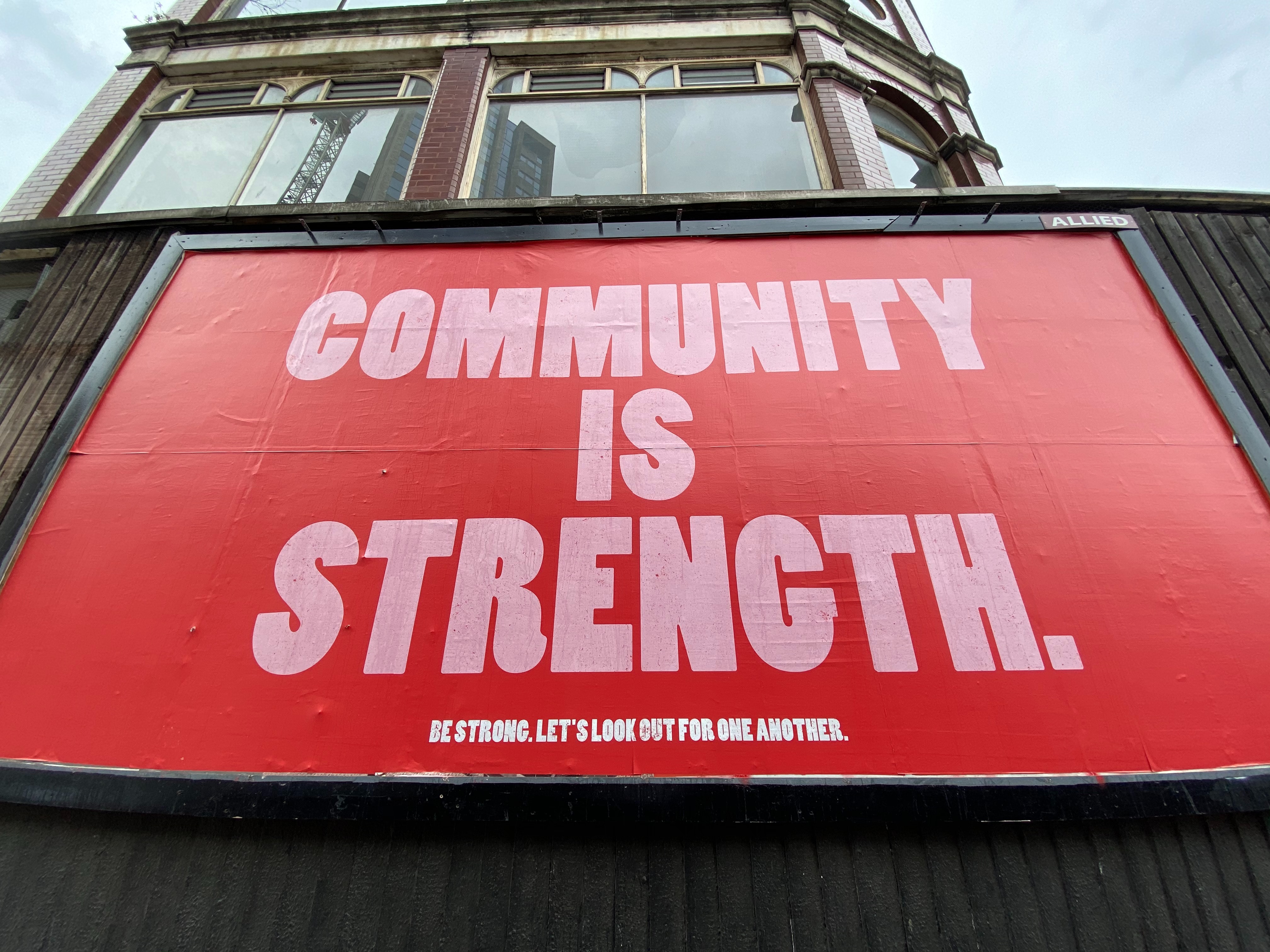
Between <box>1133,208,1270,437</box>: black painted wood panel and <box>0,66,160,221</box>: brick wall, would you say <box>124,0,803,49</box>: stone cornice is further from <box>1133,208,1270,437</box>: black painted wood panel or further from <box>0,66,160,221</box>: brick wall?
<box>1133,208,1270,437</box>: black painted wood panel

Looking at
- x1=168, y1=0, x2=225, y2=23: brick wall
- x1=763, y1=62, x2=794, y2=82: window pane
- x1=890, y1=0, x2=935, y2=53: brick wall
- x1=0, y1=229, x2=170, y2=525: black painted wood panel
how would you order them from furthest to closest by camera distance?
1. x1=890, y1=0, x2=935, y2=53: brick wall
2. x1=168, y1=0, x2=225, y2=23: brick wall
3. x1=763, y1=62, x2=794, y2=82: window pane
4. x1=0, y1=229, x2=170, y2=525: black painted wood panel

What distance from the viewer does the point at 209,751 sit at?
332 centimetres

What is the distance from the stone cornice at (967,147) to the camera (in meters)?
6.94

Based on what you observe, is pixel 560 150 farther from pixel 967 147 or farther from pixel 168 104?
pixel 168 104

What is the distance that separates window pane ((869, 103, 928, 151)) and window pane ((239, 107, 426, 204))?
5870 millimetres

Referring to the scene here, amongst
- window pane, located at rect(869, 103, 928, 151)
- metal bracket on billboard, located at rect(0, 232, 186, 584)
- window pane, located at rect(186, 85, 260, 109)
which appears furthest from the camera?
window pane, located at rect(869, 103, 928, 151)

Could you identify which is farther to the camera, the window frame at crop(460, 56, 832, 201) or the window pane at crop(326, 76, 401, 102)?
the window pane at crop(326, 76, 401, 102)

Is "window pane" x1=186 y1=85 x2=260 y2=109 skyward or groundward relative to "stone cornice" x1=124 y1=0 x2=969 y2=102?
groundward

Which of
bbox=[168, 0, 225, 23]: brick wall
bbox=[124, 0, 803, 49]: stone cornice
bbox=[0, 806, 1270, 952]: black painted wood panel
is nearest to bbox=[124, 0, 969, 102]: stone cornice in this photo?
bbox=[124, 0, 803, 49]: stone cornice

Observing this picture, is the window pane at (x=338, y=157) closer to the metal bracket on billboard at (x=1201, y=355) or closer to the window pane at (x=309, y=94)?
the window pane at (x=309, y=94)

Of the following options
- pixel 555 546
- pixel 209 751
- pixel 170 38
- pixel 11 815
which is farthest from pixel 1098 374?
pixel 170 38

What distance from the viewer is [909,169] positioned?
7008 millimetres

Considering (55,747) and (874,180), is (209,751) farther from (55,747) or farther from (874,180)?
(874,180)

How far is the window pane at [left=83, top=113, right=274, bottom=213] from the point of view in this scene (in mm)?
6234
